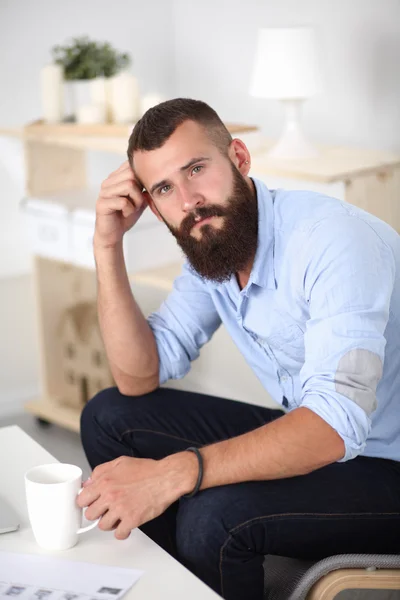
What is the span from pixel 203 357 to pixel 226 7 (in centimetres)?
122

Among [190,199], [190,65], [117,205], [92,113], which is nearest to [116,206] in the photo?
[117,205]

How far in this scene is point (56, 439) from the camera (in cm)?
290

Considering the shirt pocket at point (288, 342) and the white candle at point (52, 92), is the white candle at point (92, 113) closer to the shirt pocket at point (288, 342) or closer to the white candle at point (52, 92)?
the white candle at point (52, 92)

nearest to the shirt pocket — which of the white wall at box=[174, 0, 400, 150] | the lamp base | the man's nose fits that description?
the man's nose

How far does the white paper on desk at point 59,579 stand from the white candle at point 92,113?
5.34 ft

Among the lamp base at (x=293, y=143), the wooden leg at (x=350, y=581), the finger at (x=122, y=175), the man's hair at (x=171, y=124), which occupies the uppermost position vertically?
the man's hair at (x=171, y=124)

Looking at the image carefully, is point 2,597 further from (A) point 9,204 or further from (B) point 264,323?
(A) point 9,204

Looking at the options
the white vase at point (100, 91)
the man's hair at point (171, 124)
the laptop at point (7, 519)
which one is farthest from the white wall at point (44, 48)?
the laptop at point (7, 519)

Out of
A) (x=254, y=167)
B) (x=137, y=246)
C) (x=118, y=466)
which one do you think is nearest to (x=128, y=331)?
(x=118, y=466)

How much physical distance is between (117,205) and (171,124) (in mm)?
227

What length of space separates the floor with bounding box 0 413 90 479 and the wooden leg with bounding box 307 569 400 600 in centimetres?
134

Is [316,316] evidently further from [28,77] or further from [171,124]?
[28,77]

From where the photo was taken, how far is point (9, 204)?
304 cm

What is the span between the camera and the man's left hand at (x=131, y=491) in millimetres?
1247
